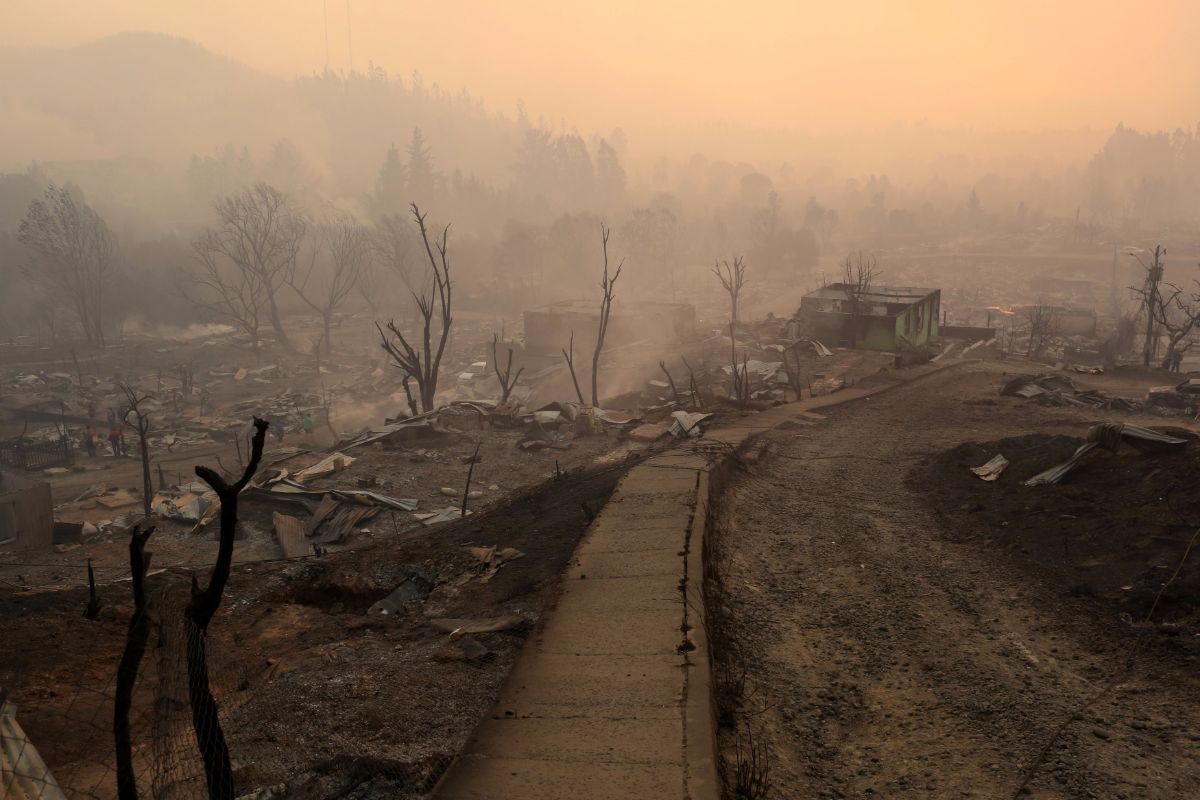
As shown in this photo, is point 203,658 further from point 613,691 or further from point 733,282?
point 733,282

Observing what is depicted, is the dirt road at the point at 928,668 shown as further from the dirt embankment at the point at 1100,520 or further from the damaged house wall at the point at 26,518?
the damaged house wall at the point at 26,518

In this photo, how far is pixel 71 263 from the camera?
1865 inches

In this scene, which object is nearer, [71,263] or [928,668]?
[928,668]

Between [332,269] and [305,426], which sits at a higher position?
[332,269]

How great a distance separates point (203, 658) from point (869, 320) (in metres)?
27.7

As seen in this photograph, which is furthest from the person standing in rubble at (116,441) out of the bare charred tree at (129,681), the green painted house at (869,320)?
the bare charred tree at (129,681)

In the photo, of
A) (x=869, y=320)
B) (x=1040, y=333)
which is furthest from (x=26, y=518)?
(x=1040, y=333)

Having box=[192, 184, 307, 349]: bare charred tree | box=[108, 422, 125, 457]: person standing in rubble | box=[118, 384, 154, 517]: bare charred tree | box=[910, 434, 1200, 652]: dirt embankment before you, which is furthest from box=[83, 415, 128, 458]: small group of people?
box=[910, 434, 1200, 652]: dirt embankment

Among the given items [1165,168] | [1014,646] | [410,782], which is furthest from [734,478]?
[1165,168]

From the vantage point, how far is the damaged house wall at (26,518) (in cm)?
1442

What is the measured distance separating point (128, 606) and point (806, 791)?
669cm

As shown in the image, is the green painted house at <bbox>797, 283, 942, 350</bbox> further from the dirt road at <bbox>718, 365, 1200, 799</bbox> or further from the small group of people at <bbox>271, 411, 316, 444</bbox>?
the dirt road at <bbox>718, 365, 1200, 799</bbox>

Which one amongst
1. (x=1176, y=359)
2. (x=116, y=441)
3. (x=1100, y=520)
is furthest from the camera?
(x=1176, y=359)

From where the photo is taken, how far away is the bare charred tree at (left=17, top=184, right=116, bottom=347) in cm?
4431
